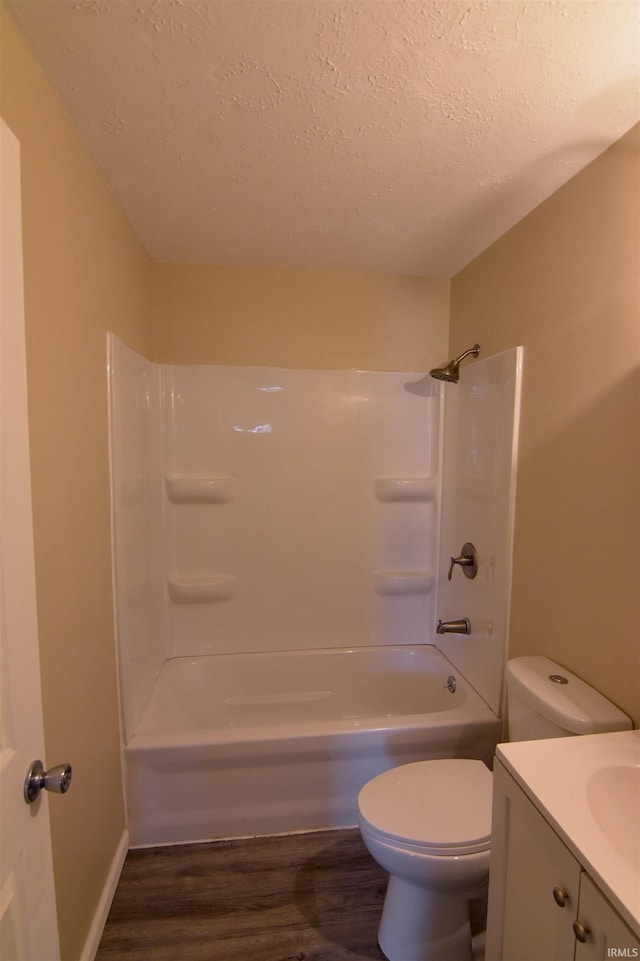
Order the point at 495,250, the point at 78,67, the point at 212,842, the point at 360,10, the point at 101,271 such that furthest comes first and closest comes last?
the point at 495,250, the point at 212,842, the point at 101,271, the point at 78,67, the point at 360,10

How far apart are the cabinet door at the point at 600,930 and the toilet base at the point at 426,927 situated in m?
0.70

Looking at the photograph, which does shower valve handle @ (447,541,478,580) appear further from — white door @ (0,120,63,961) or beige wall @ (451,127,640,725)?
white door @ (0,120,63,961)

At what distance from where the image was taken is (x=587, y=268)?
4.34 ft

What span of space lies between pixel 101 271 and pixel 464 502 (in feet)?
5.73

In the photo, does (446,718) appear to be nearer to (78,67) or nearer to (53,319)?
(53,319)

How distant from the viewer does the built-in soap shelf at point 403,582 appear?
7.96 feet

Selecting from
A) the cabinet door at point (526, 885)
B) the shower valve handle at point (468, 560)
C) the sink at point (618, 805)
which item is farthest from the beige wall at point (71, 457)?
the shower valve handle at point (468, 560)

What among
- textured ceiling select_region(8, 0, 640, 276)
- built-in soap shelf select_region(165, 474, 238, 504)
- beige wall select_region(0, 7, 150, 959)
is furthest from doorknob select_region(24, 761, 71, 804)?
built-in soap shelf select_region(165, 474, 238, 504)

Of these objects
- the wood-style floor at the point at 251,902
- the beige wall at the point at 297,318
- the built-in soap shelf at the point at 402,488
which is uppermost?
the beige wall at the point at 297,318

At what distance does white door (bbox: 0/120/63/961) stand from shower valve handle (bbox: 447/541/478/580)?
1.70 metres

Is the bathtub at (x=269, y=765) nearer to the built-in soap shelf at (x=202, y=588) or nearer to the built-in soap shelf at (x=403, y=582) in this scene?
the built-in soap shelf at (x=202, y=588)

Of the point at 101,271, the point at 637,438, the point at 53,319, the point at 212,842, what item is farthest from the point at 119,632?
the point at 637,438

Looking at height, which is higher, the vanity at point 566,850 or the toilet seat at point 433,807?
the vanity at point 566,850

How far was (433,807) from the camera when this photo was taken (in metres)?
1.34
